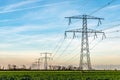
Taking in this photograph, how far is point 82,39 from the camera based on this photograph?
69.8 m

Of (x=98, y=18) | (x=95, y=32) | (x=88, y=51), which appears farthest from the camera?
(x=88, y=51)

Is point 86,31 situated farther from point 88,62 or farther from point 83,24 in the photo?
point 88,62

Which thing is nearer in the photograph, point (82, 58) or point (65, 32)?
point (65, 32)

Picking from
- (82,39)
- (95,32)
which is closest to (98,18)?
(95,32)

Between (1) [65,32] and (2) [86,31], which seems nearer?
(1) [65,32]

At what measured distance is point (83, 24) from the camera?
67.5m

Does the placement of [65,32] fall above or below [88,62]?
above

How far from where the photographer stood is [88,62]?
71750 mm

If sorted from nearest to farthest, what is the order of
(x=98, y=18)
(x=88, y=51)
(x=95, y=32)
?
1. (x=98, y=18)
2. (x=95, y=32)
3. (x=88, y=51)

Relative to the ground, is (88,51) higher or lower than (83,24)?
lower

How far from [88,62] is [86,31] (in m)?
7.49

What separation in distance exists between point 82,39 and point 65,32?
7.47m

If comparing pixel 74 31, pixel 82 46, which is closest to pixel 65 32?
pixel 74 31

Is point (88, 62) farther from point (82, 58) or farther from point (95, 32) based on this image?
point (95, 32)
